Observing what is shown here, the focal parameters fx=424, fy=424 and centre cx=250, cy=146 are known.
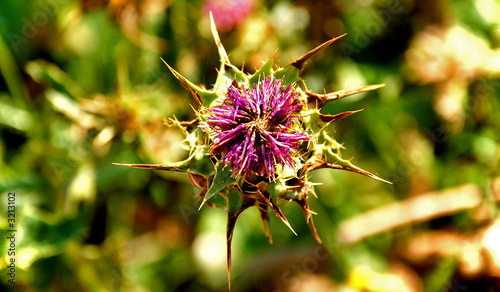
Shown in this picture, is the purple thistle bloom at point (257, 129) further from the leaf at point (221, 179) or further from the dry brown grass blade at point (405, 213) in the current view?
the dry brown grass blade at point (405, 213)

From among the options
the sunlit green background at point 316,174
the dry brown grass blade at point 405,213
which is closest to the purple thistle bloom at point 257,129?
the sunlit green background at point 316,174

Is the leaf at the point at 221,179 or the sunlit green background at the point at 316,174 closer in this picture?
the leaf at the point at 221,179

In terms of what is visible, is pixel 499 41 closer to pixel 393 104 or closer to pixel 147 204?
pixel 393 104

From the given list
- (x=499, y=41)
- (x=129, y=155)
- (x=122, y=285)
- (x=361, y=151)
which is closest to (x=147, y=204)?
(x=122, y=285)

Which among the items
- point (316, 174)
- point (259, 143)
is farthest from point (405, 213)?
point (259, 143)

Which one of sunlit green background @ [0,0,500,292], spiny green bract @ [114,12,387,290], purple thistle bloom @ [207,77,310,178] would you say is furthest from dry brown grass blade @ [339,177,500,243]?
purple thistle bloom @ [207,77,310,178]

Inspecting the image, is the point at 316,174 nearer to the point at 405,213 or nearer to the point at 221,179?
the point at 405,213

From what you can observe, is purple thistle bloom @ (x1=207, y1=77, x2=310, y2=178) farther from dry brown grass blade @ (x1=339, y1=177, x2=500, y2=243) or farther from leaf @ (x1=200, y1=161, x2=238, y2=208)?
dry brown grass blade @ (x1=339, y1=177, x2=500, y2=243)
